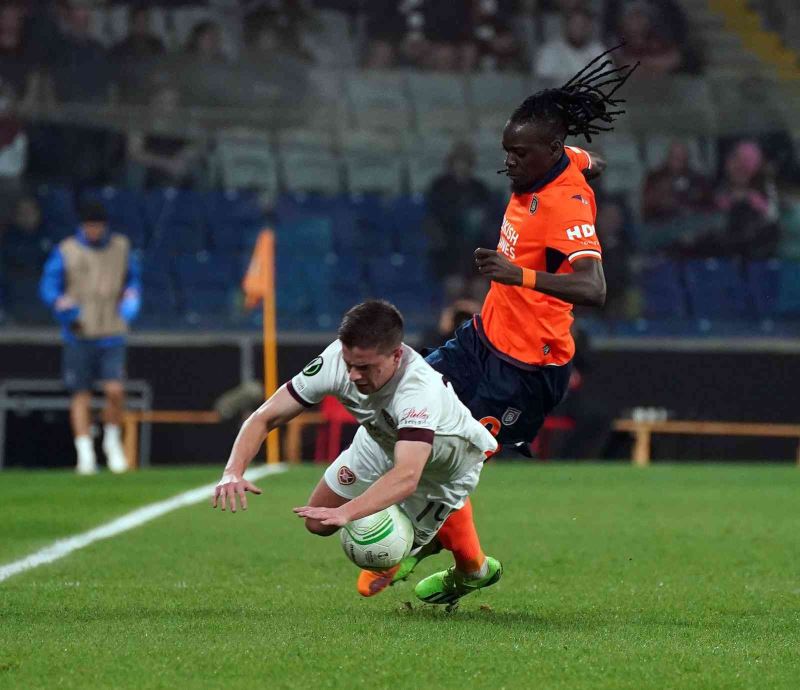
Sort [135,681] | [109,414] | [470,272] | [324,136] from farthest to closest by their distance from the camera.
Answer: [324,136] → [470,272] → [109,414] → [135,681]

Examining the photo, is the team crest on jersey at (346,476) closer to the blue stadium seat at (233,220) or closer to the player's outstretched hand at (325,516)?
the player's outstretched hand at (325,516)

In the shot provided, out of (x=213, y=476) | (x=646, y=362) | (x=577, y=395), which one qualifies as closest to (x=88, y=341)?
(x=213, y=476)

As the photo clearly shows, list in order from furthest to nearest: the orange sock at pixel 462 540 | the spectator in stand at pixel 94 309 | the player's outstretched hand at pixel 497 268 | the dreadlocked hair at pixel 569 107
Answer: the spectator in stand at pixel 94 309
the dreadlocked hair at pixel 569 107
the orange sock at pixel 462 540
the player's outstretched hand at pixel 497 268

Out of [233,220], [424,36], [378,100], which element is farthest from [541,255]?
[424,36]

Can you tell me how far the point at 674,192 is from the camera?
67.8ft

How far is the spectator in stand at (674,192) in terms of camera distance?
808 inches

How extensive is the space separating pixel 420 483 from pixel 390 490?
1.93 feet

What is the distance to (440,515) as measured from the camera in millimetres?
6234

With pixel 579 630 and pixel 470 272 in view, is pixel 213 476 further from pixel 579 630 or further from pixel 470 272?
pixel 579 630

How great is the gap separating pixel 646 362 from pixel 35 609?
1316cm

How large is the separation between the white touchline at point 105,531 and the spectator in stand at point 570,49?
9933mm

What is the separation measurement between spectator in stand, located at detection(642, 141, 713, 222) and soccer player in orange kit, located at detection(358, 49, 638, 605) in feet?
44.5

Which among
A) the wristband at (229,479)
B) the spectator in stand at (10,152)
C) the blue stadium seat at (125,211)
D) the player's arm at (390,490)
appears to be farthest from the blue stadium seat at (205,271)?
the player's arm at (390,490)

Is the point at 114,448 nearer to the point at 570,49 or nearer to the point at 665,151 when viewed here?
the point at 665,151
